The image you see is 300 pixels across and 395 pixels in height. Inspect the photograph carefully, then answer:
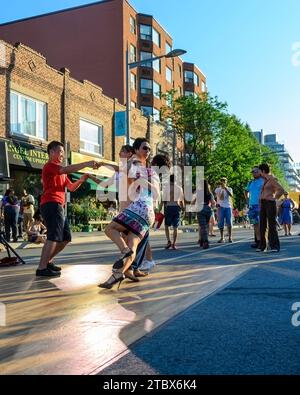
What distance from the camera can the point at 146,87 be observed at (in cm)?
4506

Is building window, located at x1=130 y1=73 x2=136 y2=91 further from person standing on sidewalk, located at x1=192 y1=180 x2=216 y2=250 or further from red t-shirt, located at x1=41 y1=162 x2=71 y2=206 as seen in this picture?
red t-shirt, located at x1=41 y1=162 x2=71 y2=206

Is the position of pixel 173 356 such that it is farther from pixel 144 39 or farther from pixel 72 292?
pixel 144 39

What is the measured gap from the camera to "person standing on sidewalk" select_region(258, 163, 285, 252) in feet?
32.3

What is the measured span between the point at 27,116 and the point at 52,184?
16766mm

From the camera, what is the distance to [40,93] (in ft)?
76.8

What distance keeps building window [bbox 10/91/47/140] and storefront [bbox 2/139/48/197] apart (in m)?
0.71

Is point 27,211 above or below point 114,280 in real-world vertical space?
above

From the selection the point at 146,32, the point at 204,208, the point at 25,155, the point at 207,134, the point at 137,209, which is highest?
the point at 146,32

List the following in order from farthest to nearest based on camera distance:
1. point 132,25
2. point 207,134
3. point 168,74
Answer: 1. point 168,74
2. point 132,25
3. point 207,134

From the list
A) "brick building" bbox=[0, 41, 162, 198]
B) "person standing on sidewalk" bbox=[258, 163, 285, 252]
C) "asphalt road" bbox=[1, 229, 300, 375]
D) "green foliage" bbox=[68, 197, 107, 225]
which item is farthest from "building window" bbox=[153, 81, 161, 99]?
"asphalt road" bbox=[1, 229, 300, 375]

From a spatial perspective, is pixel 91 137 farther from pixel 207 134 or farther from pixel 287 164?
pixel 287 164

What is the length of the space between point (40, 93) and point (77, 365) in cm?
2178

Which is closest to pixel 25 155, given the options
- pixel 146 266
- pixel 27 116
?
pixel 27 116

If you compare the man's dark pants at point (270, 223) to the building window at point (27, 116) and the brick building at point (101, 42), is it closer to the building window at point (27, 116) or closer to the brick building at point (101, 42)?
the building window at point (27, 116)
